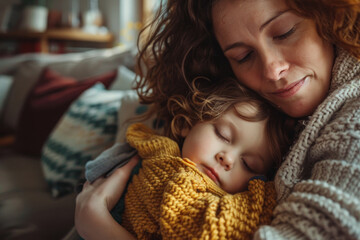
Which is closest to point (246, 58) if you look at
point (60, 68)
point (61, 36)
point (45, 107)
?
point (45, 107)

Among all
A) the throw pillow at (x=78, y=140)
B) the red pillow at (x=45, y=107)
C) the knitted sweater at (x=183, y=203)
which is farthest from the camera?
the red pillow at (x=45, y=107)

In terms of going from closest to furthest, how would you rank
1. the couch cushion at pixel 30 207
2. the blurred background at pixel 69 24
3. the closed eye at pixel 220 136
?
the closed eye at pixel 220 136
the couch cushion at pixel 30 207
the blurred background at pixel 69 24

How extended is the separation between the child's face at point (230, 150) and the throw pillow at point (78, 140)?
563 millimetres

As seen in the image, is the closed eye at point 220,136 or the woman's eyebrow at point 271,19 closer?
the woman's eyebrow at point 271,19

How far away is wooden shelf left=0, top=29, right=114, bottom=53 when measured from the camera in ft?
12.0

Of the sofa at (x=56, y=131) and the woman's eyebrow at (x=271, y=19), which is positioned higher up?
the woman's eyebrow at (x=271, y=19)

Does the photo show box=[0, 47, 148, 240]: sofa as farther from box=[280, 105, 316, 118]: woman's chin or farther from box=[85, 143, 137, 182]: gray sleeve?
box=[280, 105, 316, 118]: woman's chin

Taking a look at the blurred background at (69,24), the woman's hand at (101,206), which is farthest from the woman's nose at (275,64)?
the blurred background at (69,24)

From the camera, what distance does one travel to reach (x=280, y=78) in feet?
2.76

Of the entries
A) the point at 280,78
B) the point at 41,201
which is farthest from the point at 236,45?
the point at 41,201

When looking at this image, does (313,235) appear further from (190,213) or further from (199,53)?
(199,53)

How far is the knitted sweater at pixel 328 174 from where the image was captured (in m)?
0.59

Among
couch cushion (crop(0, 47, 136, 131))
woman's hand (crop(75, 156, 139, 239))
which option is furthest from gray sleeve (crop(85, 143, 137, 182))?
couch cushion (crop(0, 47, 136, 131))

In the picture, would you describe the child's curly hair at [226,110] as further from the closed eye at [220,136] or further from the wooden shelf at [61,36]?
the wooden shelf at [61,36]
